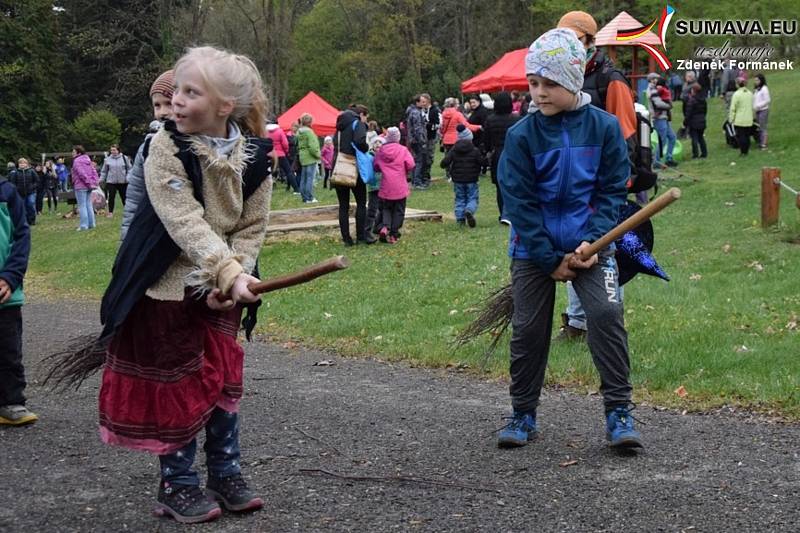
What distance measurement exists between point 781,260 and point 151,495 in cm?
851

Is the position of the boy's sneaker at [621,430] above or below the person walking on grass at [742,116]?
below

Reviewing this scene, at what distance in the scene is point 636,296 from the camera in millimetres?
9211

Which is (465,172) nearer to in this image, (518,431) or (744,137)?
(744,137)

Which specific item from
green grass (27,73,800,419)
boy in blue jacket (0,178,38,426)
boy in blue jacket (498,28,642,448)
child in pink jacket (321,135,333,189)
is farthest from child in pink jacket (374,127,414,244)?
child in pink jacket (321,135,333,189)

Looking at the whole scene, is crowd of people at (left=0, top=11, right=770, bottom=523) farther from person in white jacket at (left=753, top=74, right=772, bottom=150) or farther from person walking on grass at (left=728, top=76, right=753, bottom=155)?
person in white jacket at (left=753, top=74, right=772, bottom=150)

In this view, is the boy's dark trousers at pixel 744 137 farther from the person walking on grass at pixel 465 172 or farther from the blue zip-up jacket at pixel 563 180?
the blue zip-up jacket at pixel 563 180

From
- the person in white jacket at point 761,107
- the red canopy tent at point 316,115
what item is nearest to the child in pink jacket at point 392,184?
the person in white jacket at point 761,107

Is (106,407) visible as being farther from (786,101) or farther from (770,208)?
(786,101)

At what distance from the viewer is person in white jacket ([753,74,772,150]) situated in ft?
79.9

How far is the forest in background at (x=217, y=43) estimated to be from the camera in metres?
44.1

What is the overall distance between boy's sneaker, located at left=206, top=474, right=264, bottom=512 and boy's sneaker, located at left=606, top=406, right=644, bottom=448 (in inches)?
64.5

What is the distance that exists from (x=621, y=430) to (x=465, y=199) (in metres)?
12.4

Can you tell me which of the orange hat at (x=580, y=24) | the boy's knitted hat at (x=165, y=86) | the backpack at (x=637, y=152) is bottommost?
the backpack at (x=637, y=152)

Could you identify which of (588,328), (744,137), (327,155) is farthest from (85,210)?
(588,328)
